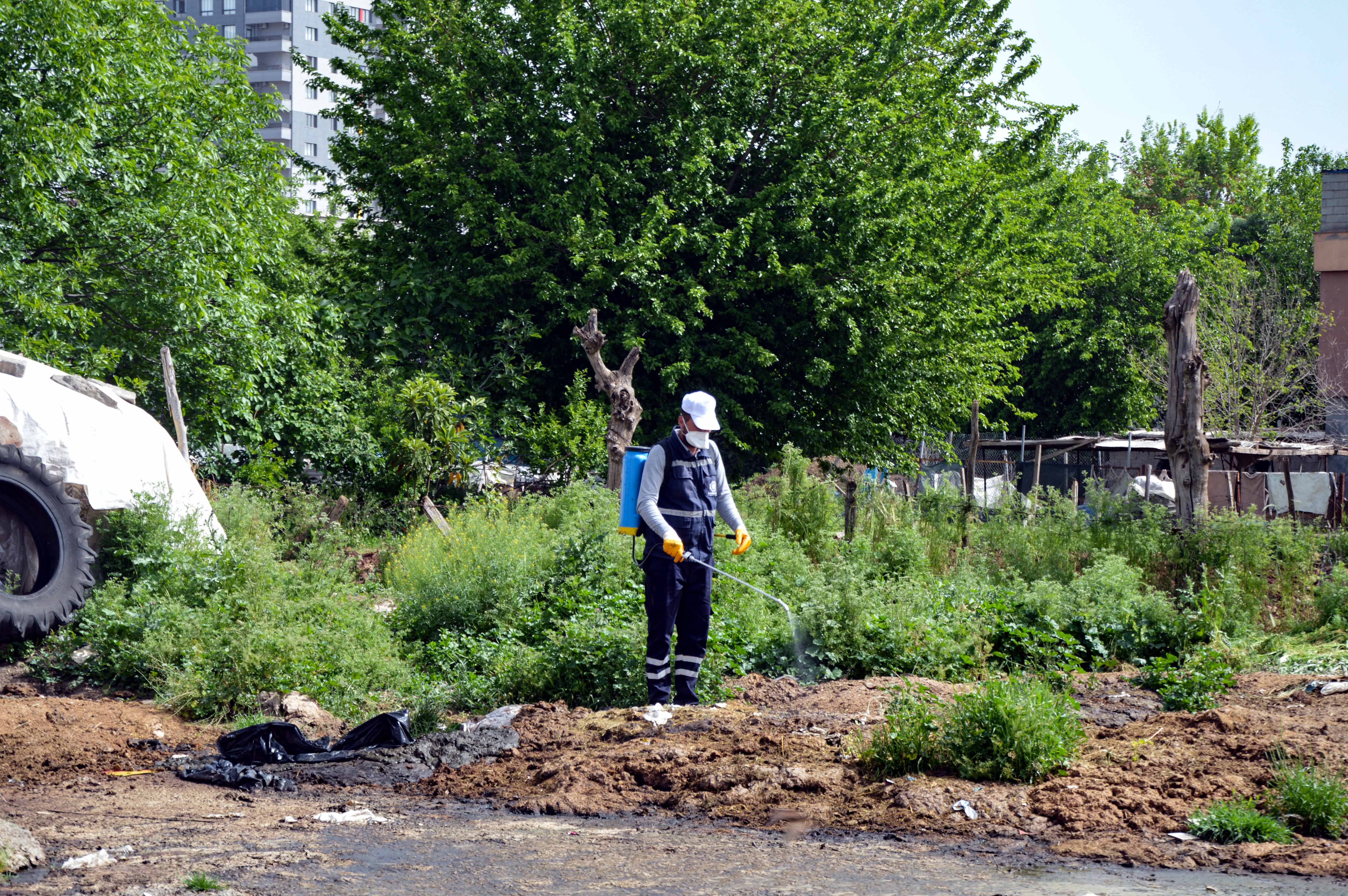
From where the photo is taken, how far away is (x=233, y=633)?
839cm

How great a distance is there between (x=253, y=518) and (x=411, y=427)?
4368 millimetres

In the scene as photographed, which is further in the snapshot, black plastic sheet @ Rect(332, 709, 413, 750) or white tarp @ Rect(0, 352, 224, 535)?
white tarp @ Rect(0, 352, 224, 535)

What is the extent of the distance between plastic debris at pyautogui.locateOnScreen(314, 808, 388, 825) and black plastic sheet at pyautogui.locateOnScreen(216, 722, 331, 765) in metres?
1.15

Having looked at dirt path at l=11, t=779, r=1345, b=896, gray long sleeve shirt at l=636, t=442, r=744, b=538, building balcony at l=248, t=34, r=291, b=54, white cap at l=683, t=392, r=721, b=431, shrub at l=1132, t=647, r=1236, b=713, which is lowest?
dirt path at l=11, t=779, r=1345, b=896

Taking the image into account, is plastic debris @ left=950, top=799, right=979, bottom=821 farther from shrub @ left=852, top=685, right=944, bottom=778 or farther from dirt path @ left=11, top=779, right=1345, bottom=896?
shrub @ left=852, top=685, right=944, bottom=778

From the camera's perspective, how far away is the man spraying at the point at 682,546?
7.65 meters

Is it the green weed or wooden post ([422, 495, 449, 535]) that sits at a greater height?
wooden post ([422, 495, 449, 535])

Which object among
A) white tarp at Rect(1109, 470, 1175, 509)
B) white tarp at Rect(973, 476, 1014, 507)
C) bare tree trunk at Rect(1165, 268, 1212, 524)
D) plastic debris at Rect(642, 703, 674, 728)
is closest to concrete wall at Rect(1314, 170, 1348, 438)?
white tarp at Rect(1109, 470, 1175, 509)

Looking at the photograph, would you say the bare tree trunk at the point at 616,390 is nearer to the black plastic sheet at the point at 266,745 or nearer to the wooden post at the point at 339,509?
the wooden post at the point at 339,509

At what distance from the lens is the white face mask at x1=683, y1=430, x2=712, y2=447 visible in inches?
305

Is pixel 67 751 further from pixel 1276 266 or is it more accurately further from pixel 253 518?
pixel 1276 266

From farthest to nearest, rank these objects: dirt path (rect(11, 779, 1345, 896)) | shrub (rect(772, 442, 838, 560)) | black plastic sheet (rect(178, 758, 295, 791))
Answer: shrub (rect(772, 442, 838, 560))
black plastic sheet (rect(178, 758, 295, 791))
dirt path (rect(11, 779, 1345, 896))

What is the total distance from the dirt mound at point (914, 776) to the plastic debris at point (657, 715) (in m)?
0.05

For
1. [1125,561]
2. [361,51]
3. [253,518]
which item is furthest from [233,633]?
[361,51]
